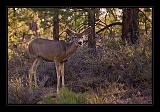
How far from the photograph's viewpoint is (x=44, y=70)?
5379mm

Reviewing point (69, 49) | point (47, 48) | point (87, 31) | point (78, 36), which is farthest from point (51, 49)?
point (87, 31)

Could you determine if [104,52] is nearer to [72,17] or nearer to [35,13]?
[72,17]

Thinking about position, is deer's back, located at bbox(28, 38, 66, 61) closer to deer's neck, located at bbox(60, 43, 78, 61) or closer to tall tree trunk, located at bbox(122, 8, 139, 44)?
deer's neck, located at bbox(60, 43, 78, 61)

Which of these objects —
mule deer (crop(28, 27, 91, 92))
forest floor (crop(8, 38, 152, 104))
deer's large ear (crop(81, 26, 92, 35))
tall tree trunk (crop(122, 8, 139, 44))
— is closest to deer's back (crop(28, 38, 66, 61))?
mule deer (crop(28, 27, 91, 92))

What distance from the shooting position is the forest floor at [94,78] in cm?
527

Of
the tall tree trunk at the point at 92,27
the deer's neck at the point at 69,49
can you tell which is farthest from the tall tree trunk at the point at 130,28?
the deer's neck at the point at 69,49

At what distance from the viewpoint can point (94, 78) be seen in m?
5.39

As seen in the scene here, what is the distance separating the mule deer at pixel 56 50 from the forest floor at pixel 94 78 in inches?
2.4

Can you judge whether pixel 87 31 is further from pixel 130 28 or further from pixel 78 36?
pixel 130 28

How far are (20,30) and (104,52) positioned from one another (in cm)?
111

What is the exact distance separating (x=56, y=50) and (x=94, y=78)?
0.61 metres

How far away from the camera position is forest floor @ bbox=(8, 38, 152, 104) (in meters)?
5.27

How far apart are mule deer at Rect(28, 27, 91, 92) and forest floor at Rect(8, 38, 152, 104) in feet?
0.20
